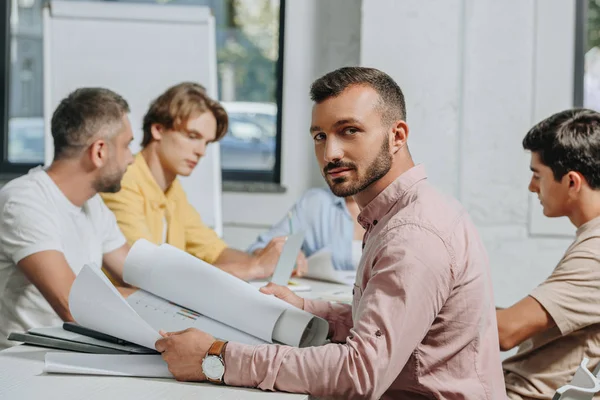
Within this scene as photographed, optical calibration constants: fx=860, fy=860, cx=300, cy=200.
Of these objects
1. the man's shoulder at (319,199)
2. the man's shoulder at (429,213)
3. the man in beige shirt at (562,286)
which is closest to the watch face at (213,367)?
the man's shoulder at (429,213)

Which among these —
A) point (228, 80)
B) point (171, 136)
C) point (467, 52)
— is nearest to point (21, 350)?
point (171, 136)

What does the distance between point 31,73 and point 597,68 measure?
2.90m

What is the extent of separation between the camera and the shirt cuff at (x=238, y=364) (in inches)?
50.3

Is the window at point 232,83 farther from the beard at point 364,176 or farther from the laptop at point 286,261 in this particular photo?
the beard at point 364,176

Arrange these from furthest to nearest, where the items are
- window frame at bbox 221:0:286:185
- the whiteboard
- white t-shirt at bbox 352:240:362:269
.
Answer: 1. window frame at bbox 221:0:286:185
2. the whiteboard
3. white t-shirt at bbox 352:240:362:269

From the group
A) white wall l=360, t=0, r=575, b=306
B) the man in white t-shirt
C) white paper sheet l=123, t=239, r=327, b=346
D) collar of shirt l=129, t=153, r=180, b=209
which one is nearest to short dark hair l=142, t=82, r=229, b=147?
collar of shirt l=129, t=153, r=180, b=209

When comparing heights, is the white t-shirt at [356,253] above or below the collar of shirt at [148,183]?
below

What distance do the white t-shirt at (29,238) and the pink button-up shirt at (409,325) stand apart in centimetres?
93

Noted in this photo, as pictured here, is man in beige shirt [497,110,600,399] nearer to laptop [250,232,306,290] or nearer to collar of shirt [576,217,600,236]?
collar of shirt [576,217,600,236]

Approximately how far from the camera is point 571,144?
1896mm

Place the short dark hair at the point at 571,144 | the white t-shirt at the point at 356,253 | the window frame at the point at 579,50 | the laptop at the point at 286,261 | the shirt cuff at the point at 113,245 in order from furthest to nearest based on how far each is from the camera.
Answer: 1. the window frame at the point at 579,50
2. the white t-shirt at the point at 356,253
3. the shirt cuff at the point at 113,245
4. the laptop at the point at 286,261
5. the short dark hair at the point at 571,144

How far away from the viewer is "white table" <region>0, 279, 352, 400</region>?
4.10 feet

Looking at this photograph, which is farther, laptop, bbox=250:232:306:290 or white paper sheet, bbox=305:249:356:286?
white paper sheet, bbox=305:249:356:286

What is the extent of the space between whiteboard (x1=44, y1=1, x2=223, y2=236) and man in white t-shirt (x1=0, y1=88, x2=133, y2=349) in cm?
131
